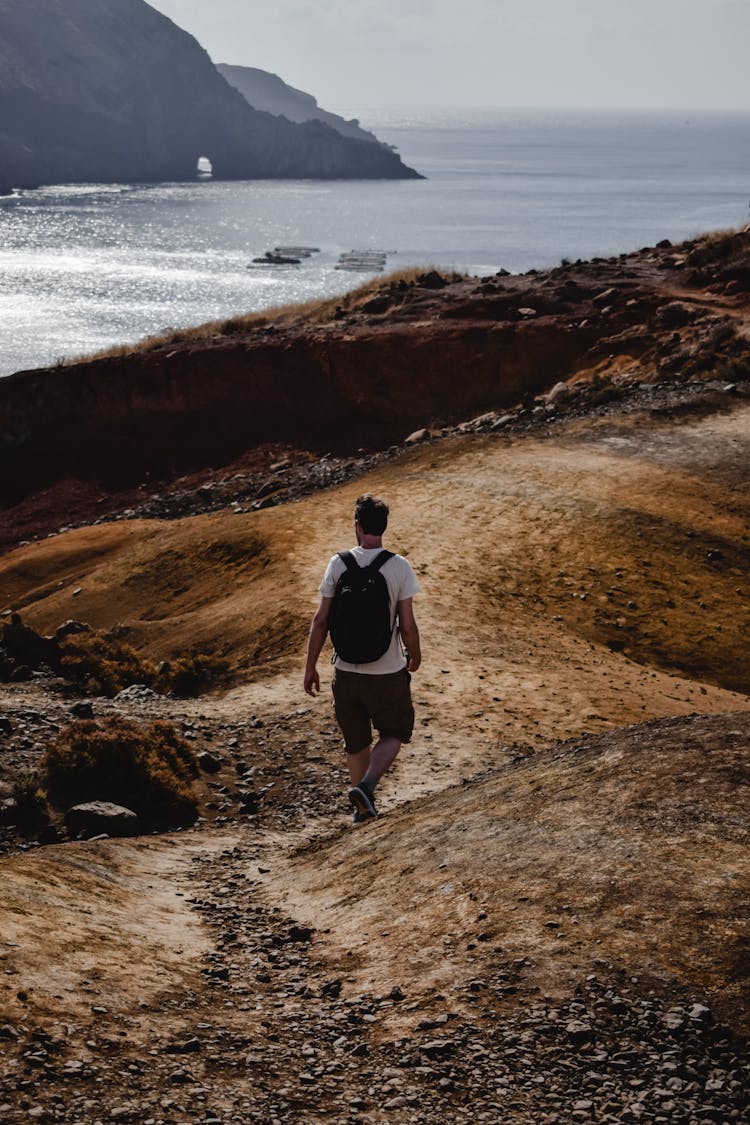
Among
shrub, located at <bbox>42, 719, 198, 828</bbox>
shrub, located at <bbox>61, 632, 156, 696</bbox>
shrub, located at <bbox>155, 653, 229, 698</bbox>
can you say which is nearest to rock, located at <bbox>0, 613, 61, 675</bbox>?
shrub, located at <bbox>61, 632, 156, 696</bbox>

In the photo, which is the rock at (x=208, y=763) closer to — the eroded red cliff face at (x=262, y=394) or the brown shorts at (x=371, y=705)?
the brown shorts at (x=371, y=705)

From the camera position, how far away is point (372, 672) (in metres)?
8.83

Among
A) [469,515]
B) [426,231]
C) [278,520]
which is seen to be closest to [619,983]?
[469,515]

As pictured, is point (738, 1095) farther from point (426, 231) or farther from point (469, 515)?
point (426, 231)

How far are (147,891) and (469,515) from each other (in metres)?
13.0

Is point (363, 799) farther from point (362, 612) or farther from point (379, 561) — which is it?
point (379, 561)

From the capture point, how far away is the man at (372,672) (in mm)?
8508

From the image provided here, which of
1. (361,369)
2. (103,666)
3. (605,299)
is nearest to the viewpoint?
(103,666)

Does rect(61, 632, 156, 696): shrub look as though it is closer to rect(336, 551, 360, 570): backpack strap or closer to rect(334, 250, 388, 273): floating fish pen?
rect(336, 551, 360, 570): backpack strap

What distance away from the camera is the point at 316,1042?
5891mm

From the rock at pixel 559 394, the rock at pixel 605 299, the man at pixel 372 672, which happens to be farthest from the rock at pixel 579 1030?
the rock at pixel 605 299

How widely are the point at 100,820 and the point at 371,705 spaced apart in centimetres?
290

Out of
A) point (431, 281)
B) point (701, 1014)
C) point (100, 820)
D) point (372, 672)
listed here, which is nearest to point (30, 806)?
point (100, 820)

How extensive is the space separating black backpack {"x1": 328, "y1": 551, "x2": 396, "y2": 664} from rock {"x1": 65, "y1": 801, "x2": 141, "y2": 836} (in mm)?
2952
